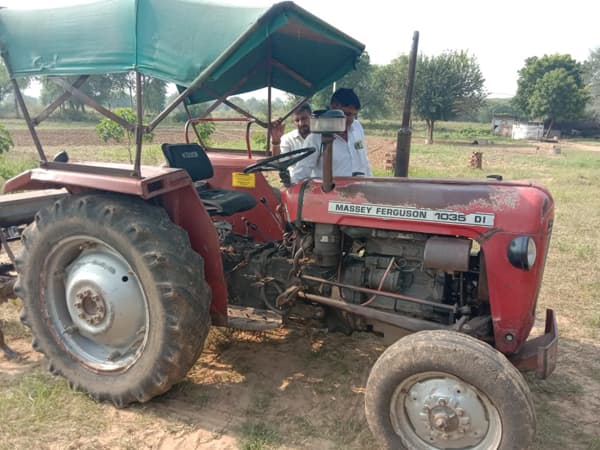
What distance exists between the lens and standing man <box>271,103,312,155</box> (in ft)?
15.2

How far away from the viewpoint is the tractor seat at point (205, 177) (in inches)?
143

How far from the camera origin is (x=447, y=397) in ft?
7.51

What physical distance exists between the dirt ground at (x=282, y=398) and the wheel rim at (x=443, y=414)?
1.10 feet

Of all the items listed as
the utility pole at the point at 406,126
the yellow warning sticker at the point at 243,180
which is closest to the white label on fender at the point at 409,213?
the utility pole at the point at 406,126

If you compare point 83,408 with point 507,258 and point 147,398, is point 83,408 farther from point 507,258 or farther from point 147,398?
point 507,258

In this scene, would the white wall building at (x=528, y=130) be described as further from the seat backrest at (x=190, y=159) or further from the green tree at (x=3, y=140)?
the seat backrest at (x=190, y=159)

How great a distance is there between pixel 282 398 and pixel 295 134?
2.97 m

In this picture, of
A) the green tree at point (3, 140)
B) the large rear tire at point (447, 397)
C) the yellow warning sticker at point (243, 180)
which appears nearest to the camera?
the large rear tire at point (447, 397)

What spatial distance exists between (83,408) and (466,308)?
230cm

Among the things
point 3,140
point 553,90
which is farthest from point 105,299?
point 553,90

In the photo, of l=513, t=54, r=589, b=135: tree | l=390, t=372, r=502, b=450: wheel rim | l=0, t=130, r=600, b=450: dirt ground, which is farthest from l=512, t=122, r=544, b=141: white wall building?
l=390, t=372, r=502, b=450: wheel rim

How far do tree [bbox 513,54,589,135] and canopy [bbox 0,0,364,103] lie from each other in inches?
1877

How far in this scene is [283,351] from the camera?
142 inches

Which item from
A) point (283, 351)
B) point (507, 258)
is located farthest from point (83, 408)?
point (507, 258)
